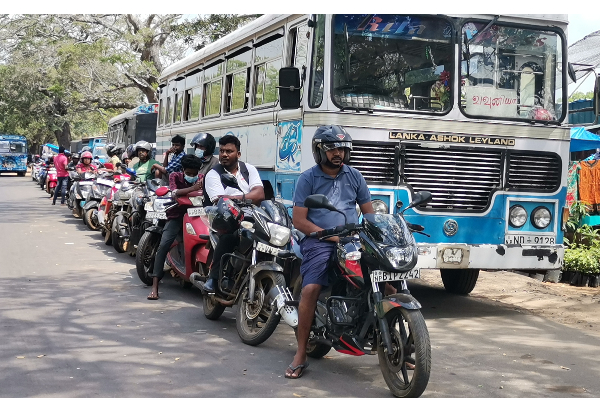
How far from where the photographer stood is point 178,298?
8.62 meters

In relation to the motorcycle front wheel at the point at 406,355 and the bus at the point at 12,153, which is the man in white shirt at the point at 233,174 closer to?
the motorcycle front wheel at the point at 406,355

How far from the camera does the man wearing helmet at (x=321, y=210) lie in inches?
213

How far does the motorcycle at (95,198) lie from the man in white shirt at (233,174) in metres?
8.78

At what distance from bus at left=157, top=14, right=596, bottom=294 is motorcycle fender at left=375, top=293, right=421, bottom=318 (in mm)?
2531

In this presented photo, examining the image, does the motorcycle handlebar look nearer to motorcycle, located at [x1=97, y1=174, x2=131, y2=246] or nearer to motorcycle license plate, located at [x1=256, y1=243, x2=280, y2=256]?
motorcycle license plate, located at [x1=256, y1=243, x2=280, y2=256]

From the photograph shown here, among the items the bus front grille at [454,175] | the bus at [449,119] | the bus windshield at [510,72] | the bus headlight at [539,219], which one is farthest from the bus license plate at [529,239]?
the bus windshield at [510,72]

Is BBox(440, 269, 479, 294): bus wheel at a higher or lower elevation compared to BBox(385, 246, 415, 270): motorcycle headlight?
lower

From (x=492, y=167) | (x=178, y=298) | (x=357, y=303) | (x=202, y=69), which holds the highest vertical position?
(x=202, y=69)

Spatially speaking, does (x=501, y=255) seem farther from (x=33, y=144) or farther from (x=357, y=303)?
(x=33, y=144)

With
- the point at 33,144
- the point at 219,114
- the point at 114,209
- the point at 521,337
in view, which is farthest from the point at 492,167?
the point at 33,144

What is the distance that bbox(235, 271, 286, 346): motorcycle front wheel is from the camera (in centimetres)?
615

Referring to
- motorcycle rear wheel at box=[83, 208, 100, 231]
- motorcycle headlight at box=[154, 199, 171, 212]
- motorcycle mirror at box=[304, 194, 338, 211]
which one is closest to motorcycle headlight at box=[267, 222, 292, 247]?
motorcycle mirror at box=[304, 194, 338, 211]

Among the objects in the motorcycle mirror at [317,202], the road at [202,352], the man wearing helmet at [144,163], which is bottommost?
the road at [202,352]

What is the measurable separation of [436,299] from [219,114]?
4.30 m
